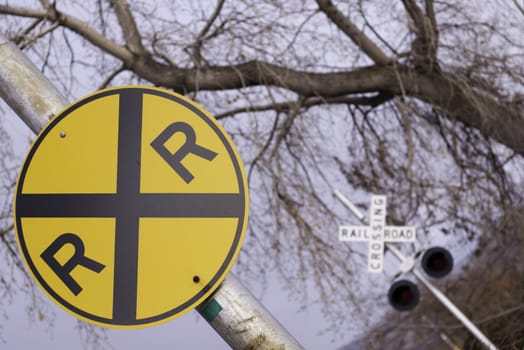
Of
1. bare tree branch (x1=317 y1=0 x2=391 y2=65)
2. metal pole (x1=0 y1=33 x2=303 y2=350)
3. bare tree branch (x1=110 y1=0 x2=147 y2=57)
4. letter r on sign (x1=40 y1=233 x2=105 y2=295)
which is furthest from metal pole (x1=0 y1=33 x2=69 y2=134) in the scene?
bare tree branch (x1=317 y1=0 x2=391 y2=65)

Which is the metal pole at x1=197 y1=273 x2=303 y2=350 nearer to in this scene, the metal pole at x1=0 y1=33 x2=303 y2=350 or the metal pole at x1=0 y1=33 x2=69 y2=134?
the metal pole at x1=0 y1=33 x2=303 y2=350

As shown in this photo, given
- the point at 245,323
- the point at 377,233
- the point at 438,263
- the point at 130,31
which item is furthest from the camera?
the point at 130,31

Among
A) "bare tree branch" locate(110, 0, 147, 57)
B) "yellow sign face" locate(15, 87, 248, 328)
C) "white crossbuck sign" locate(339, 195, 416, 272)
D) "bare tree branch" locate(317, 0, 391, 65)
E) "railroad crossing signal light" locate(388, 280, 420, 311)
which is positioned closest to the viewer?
"yellow sign face" locate(15, 87, 248, 328)

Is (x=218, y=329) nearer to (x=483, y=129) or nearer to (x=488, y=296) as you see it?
(x=483, y=129)

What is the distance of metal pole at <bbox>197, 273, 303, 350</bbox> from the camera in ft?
7.08

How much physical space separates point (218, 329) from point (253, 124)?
7.75 meters

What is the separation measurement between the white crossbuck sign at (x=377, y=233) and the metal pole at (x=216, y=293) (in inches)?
300

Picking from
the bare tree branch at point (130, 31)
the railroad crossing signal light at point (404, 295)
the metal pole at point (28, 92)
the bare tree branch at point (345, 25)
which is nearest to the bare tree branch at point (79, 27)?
the bare tree branch at point (130, 31)

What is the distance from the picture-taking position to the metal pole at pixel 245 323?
2158mm

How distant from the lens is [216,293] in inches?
88.4

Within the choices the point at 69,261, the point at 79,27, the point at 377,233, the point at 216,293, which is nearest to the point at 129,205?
the point at 69,261

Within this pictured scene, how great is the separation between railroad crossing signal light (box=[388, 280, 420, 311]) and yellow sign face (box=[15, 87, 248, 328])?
732 centimetres

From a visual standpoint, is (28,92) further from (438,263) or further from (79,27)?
(79,27)

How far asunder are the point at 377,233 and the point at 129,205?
7.96 metres
